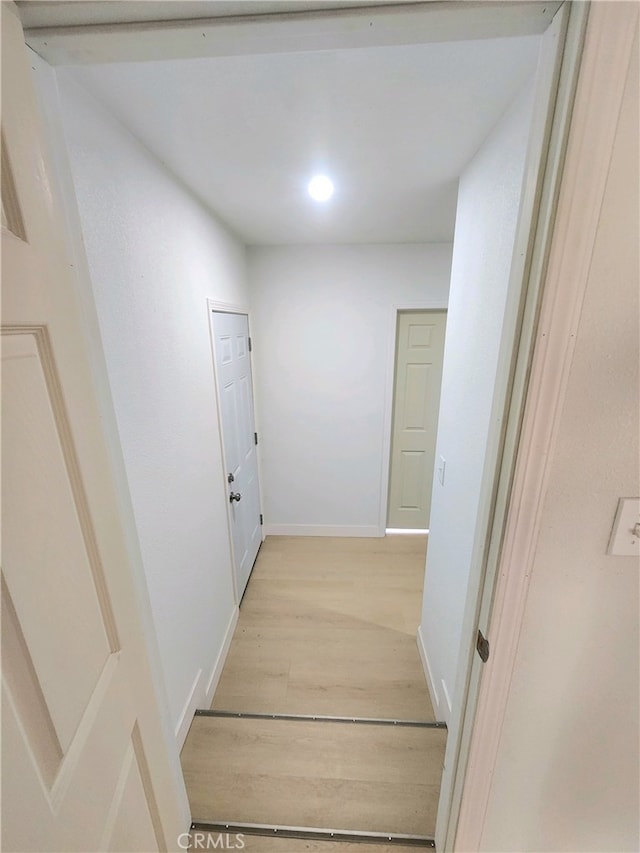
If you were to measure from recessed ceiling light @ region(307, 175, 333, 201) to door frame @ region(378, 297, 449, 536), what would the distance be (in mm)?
1173

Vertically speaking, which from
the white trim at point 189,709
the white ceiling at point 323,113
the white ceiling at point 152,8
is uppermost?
the white ceiling at point 323,113

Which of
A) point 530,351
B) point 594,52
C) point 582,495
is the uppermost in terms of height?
point 594,52

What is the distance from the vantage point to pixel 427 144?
1.17m

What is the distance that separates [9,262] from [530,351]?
0.81m

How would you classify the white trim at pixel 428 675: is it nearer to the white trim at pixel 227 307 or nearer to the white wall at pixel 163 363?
the white wall at pixel 163 363

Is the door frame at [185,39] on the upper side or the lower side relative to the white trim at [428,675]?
upper

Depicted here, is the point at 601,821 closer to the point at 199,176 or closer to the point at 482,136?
the point at 482,136

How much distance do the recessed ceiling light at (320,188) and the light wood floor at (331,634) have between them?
2472 mm

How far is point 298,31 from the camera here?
0.53 meters

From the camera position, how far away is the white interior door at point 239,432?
81.0 inches

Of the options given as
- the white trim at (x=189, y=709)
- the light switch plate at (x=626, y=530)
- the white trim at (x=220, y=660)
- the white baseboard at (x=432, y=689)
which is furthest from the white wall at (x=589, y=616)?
the white trim at (x=220, y=660)

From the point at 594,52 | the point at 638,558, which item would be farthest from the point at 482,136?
the point at 638,558

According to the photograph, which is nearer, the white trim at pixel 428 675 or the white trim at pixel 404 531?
the white trim at pixel 428 675

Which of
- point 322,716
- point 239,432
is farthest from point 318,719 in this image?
point 239,432
